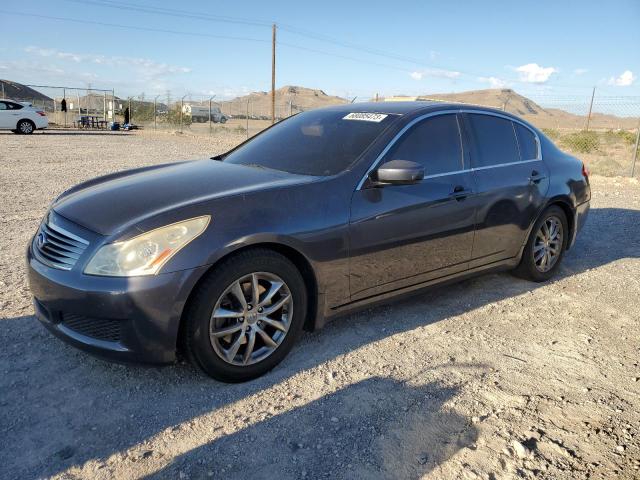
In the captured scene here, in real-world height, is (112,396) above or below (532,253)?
below

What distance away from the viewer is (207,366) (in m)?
2.91

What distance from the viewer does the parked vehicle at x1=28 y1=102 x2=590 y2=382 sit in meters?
2.75

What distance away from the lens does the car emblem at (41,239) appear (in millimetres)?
3115

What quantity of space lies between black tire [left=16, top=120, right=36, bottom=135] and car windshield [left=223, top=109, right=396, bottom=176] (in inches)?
864

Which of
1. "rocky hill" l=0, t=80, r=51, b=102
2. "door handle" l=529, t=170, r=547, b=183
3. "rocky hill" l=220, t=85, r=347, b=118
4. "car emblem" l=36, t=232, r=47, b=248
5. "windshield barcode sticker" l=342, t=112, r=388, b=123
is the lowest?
"car emblem" l=36, t=232, r=47, b=248

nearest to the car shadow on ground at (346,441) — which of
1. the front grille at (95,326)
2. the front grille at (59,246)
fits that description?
the front grille at (95,326)

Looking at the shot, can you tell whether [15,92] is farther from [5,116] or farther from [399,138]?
[399,138]

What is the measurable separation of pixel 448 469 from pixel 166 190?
2271 millimetres

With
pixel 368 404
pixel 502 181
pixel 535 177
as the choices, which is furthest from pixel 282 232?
pixel 535 177

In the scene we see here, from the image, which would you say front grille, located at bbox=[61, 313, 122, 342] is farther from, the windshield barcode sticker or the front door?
the windshield barcode sticker

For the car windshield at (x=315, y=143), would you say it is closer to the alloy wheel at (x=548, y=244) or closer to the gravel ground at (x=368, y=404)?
the gravel ground at (x=368, y=404)

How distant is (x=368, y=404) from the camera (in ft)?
9.51

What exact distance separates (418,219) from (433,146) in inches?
25.4

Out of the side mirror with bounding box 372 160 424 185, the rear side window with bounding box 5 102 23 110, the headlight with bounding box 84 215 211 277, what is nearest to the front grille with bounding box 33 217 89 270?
A: the headlight with bounding box 84 215 211 277
